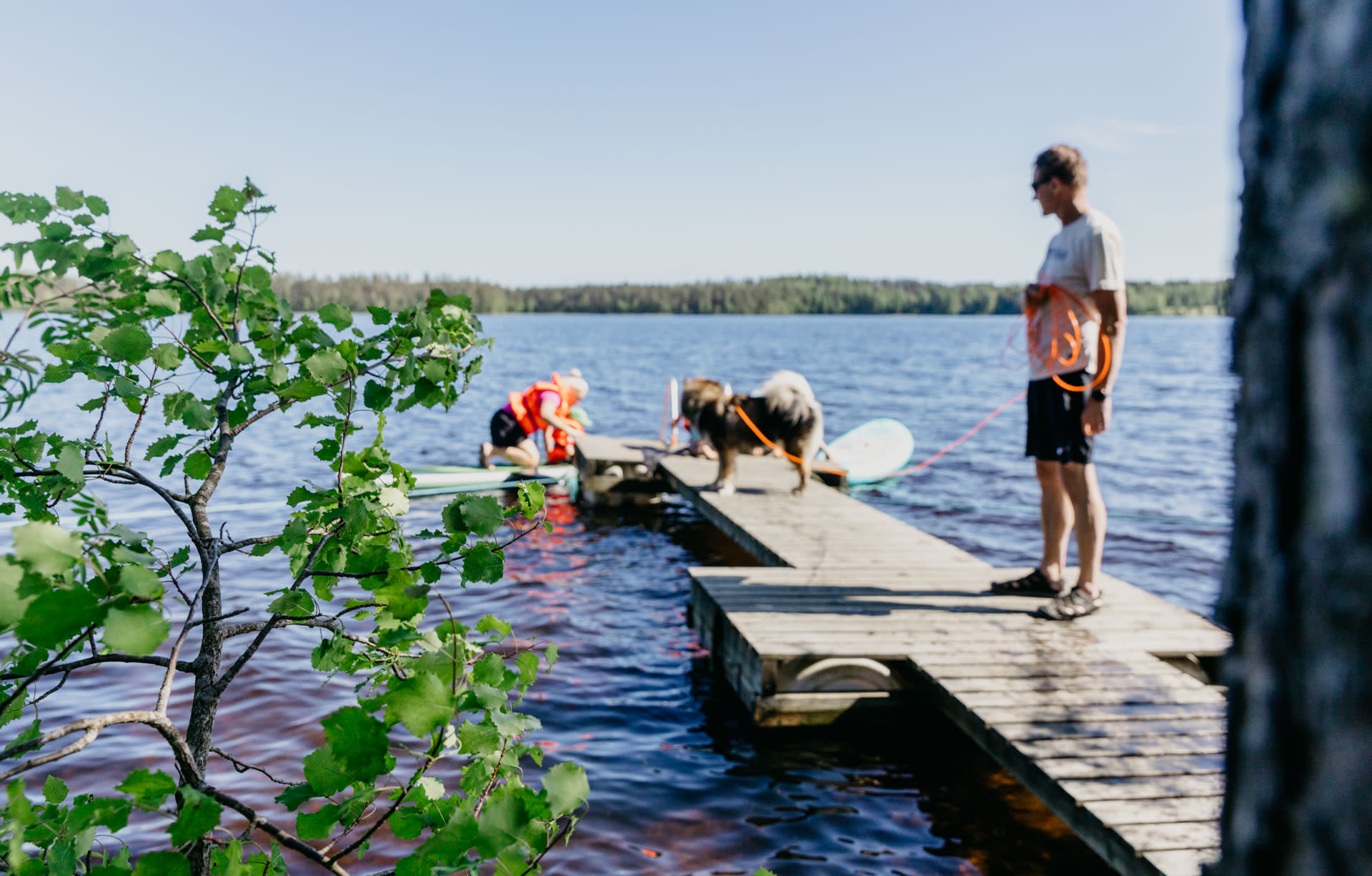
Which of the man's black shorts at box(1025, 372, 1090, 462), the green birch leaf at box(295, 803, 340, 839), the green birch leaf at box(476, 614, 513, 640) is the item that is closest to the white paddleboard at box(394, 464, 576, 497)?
the man's black shorts at box(1025, 372, 1090, 462)

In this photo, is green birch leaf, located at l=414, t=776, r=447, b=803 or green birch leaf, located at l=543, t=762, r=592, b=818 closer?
green birch leaf, located at l=543, t=762, r=592, b=818

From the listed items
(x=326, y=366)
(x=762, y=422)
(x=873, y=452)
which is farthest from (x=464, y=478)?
(x=326, y=366)

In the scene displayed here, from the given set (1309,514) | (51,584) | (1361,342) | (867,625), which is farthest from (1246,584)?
(867,625)

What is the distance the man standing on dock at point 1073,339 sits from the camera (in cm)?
458

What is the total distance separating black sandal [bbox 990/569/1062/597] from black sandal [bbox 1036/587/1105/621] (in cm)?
31

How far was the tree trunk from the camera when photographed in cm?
59

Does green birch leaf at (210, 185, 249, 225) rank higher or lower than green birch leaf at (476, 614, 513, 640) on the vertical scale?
higher

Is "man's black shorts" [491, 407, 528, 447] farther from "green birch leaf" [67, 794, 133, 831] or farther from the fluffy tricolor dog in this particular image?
"green birch leaf" [67, 794, 133, 831]

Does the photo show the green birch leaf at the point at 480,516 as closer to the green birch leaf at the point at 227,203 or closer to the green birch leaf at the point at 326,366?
the green birch leaf at the point at 326,366

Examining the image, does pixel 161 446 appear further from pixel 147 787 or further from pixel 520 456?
pixel 520 456

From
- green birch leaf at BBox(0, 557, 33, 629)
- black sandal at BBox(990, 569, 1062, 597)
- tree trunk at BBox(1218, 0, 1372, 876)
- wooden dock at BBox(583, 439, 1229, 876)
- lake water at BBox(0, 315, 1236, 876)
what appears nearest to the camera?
tree trunk at BBox(1218, 0, 1372, 876)

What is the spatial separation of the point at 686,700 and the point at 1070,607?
7.99ft

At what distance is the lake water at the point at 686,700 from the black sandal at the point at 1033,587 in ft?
3.26

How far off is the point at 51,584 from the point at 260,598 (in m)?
7.08
